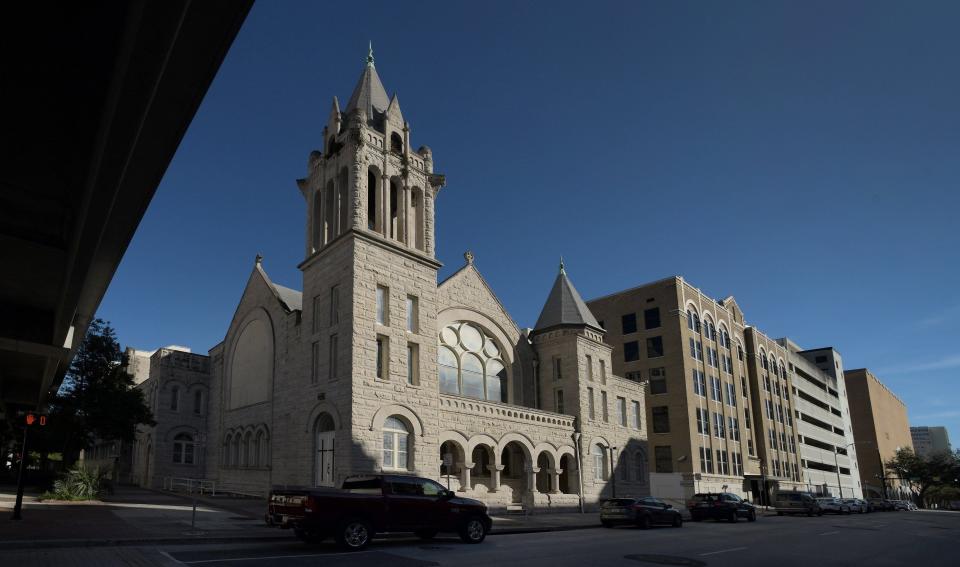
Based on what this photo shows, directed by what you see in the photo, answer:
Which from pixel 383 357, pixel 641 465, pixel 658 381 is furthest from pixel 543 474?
pixel 658 381

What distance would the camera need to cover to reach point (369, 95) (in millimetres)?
33000

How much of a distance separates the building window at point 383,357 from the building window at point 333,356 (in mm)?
1771

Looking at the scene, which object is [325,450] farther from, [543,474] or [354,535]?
[543,474]

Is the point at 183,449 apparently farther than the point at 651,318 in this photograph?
No

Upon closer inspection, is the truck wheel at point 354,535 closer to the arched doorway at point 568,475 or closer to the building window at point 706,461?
the arched doorway at point 568,475

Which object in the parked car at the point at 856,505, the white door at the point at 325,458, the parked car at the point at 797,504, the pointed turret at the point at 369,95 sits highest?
the pointed turret at the point at 369,95

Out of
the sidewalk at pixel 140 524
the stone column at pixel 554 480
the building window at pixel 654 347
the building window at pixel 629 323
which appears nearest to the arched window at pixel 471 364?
the stone column at pixel 554 480

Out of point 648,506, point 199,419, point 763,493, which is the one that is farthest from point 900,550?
point 763,493

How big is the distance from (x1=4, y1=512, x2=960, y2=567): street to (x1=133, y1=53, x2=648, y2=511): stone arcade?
30.0 feet

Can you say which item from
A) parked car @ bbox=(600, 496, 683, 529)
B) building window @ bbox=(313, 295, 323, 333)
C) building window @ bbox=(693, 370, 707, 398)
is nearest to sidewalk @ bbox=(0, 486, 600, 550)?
parked car @ bbox=(600, 496, 683, 529)

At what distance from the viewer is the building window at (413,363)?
2892 cm

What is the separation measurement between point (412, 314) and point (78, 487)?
597 inches

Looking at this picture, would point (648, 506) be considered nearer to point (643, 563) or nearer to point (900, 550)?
point (900, 550)

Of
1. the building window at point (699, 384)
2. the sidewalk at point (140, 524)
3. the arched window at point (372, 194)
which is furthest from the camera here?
the building window at point (699, 384)
